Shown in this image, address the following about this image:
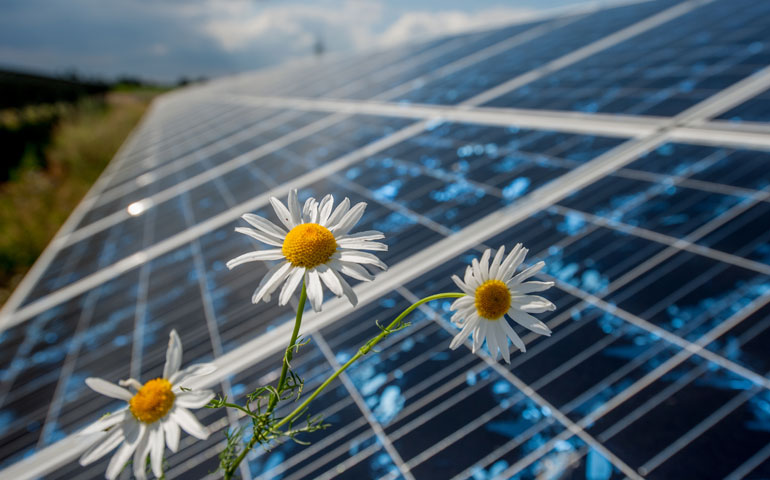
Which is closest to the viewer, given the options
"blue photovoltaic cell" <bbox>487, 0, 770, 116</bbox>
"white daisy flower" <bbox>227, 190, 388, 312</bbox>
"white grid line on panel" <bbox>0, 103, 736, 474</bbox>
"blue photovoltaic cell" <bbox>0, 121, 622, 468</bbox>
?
"white daisy flower" <bbox>227, 190, 388, 312</bbox>

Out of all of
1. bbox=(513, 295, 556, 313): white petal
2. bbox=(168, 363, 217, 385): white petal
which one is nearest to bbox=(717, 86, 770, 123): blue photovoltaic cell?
bbox=(513, 295, 556, 313): white petal

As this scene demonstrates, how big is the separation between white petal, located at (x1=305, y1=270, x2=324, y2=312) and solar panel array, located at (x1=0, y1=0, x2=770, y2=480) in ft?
0.49

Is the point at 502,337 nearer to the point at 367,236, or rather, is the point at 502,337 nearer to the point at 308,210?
the point at 367,236

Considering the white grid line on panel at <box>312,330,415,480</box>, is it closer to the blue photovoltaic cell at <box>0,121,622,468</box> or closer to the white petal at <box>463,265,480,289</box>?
the blue photovoltaic cell at <box>0,121,622,468</box>

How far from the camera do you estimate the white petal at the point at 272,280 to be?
1.19 meters

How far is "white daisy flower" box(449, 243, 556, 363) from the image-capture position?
127 cm

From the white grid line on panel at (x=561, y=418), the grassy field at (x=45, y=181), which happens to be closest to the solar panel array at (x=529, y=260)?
the white grid line on panel at (x=561, y=418)

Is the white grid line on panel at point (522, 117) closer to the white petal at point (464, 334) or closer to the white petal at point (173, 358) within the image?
the white petal at point (464, 334)

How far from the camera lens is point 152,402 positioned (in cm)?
119

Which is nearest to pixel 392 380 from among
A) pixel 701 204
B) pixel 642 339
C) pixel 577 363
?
pixel 577 363

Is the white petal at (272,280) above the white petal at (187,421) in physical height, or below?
above

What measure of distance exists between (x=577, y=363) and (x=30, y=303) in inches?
218

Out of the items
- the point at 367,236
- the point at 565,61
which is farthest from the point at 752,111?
the point at 565,61

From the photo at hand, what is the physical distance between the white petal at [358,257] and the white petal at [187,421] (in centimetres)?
52
